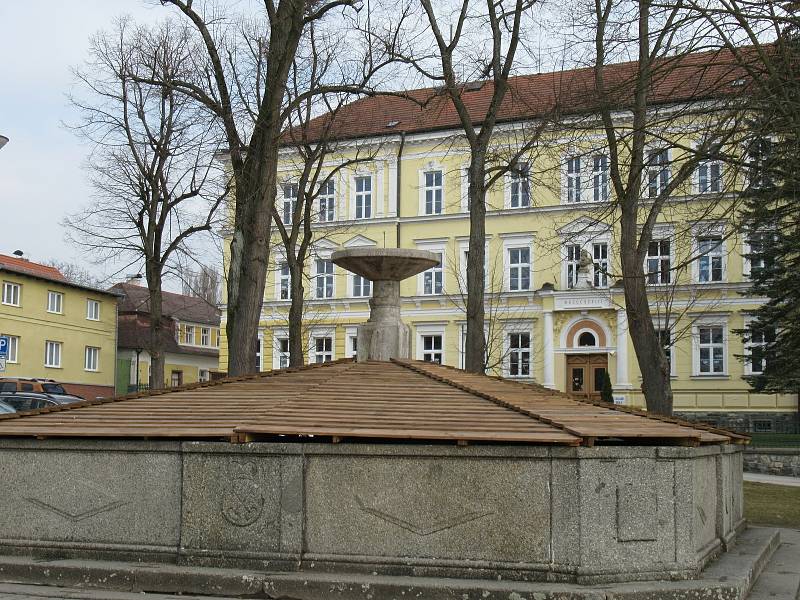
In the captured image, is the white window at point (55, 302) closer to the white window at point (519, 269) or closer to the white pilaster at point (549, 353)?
the white window at point (519, 269)

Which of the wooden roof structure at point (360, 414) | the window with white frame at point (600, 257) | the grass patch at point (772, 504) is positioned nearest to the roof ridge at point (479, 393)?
the wooden roof structure at point (360, 414)

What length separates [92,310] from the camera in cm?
5534

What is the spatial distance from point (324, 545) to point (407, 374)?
356cm

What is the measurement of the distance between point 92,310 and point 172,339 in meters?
9.85

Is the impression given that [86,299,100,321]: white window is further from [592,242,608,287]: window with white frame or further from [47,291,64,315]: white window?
[592,242,608,287]: window with white frame

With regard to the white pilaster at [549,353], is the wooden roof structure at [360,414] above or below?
below

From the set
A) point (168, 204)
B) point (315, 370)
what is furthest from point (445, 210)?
point (315, 370)

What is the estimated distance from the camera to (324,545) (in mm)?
8508

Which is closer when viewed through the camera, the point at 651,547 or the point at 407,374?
the point at 651,547

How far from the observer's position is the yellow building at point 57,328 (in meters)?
48.5

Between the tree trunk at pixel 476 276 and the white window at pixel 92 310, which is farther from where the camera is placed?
the white window at pixel 92 310

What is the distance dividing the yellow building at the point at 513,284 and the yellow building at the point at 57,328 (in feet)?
37.4

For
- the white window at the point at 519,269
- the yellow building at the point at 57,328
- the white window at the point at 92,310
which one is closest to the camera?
the white window at the point at 519,269

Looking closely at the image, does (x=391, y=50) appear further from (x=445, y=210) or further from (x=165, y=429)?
(x=445, y=210)
